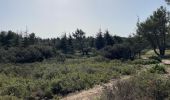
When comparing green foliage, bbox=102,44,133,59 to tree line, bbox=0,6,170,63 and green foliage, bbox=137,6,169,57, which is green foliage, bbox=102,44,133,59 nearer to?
tree line, bbox=0,6,170,63

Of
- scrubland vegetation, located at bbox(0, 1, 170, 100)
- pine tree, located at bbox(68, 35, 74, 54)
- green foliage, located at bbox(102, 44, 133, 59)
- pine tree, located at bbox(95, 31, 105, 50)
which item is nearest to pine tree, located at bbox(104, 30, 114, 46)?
scrubland vegetation, located at bbox(0, 1, 170, 100)

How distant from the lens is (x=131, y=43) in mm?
44406

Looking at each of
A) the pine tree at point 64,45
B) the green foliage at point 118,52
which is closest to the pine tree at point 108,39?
the pine tree at point 64,45

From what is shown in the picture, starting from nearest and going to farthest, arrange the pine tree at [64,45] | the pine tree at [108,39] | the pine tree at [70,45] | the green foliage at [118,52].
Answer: the green foliage at [118,52]
the pine tree at [108,39]
the pine tree at [64,45]
the pine tree at [70,45]

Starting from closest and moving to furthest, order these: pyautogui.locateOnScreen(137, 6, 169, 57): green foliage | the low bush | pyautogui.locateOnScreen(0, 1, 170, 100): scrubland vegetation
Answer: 1. pyautogui.locateOnScreen(0, 1, 170, 100): scrubland vegetation
2. the low bush
3. pyautogui.locateOnScreen(137, 6, 169, 57): green foliage

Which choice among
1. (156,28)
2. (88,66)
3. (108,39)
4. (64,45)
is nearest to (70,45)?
(64,45)

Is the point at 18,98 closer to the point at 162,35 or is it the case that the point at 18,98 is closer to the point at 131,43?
the point at 131,43

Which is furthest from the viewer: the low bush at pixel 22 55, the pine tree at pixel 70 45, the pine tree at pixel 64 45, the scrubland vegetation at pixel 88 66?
the pine tree at pixel 70 45

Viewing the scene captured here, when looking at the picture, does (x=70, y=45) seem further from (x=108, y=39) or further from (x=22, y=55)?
(x=22, y=55)

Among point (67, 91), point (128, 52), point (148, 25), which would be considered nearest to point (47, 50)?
point (128, 52)

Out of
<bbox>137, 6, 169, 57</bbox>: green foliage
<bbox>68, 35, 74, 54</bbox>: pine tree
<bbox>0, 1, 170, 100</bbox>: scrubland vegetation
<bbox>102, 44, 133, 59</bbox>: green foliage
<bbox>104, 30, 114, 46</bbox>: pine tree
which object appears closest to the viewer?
<bbox>0, 1, 170, 100</bbox>: scrubland vegetation

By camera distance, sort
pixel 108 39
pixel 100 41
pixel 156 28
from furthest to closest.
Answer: pixel 100 41 < pixel 108 39 < pixel 156 28

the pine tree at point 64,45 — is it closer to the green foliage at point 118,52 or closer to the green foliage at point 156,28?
the green foliage at point 156,28

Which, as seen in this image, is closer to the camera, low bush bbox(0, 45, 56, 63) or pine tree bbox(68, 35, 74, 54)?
low bush bbox(0, 45, 56, 63)
